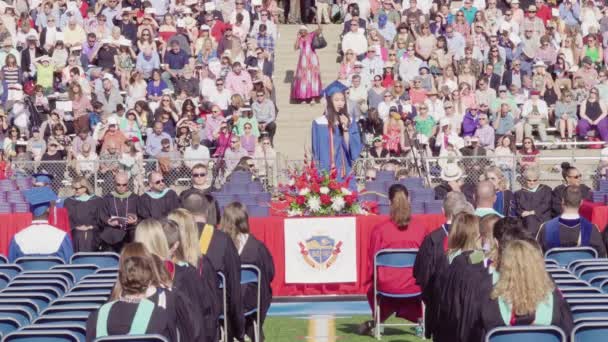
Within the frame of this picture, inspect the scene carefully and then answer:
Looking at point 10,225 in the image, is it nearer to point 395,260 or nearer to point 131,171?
point 131,171

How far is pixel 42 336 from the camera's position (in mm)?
9031

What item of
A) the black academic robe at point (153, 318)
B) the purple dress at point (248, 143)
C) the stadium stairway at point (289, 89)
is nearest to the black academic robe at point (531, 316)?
the black academic robe at point (153, 318)

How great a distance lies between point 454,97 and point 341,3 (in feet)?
19.4

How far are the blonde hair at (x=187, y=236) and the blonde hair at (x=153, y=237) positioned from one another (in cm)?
52

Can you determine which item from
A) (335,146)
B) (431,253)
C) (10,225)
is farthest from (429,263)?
(335,146)

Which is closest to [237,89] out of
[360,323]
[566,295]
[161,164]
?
[161,164]

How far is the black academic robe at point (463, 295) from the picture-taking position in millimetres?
9766

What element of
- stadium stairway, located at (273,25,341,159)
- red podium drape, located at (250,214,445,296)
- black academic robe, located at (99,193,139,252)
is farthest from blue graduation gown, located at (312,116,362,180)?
stadium stairway, located at (273,25,341,159)

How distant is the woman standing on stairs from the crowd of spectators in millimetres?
678

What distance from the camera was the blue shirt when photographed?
27.8m

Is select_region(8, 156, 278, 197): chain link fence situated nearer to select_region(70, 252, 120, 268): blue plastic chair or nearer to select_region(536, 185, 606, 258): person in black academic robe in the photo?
select_region(70, 252, 120, 268): blue plastic chair

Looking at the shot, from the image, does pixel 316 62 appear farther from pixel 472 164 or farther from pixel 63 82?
pixel 472 164

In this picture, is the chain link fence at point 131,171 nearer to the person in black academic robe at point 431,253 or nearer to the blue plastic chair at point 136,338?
the person in black academic robe at point 431,253

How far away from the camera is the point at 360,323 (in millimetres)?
15766
